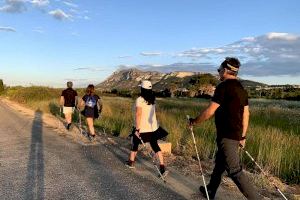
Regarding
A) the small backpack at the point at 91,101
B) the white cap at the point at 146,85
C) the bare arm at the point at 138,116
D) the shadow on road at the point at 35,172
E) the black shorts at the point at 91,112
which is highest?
the white cap at the point at 146,85

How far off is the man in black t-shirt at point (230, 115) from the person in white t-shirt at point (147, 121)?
105 inches

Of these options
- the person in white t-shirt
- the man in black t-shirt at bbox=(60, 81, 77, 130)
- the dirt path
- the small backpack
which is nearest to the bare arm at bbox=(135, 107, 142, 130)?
the person in white t-shirt

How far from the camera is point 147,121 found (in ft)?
32.3

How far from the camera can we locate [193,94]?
7831 cm

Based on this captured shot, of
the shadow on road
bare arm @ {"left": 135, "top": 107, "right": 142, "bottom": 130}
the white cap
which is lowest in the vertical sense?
the shadow on road

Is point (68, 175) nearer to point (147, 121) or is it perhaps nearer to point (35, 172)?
point (35, 172)

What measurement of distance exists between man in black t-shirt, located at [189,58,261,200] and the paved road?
1.36m

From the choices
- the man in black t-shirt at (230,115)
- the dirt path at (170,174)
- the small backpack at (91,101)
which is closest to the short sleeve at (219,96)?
the man in black t-shirt at (230,115)

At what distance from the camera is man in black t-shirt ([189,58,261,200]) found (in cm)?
684

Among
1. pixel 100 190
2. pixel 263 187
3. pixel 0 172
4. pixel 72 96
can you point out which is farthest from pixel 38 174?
pixel 72 96

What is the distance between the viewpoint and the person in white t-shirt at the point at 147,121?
31.6 ft

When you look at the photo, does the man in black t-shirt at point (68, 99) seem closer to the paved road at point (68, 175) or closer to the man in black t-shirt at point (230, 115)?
the paved road at point (68, 175)

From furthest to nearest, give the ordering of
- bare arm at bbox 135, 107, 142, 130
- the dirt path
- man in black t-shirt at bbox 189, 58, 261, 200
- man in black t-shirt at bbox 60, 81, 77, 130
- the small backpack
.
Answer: man in black t-shirt at bbox 60, 81, 77, 130 → the small backpack → bare arm at bbox 135, 107, 142, 130 → the dirt path → man in black t-shirt at bbox 189, 58, 261, 200

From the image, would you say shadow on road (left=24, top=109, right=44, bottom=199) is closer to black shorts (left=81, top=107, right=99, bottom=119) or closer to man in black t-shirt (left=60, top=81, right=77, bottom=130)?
black shorts (left=81, top=107, right=99, bottom=119)
